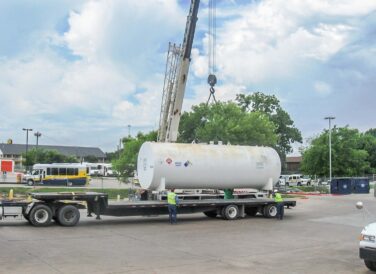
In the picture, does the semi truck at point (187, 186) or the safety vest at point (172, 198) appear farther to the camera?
the safety vest at point (172, 198)

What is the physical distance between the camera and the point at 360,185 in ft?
181

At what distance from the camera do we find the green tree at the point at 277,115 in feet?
293

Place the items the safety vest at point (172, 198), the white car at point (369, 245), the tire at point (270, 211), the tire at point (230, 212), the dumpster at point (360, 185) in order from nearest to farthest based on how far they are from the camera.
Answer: the white car at point (369, 245), the safety vest at point (172, 198), the tire at point (230, 212), the tire at point (270, 211), the dumpster at point (360, 185)

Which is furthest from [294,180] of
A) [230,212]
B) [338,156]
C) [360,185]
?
[230,212]

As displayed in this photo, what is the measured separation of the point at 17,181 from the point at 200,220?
38977mm

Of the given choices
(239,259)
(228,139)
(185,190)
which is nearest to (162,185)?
(185,190)

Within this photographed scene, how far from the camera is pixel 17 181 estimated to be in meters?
56.5

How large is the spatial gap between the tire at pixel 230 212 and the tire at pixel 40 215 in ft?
26.9

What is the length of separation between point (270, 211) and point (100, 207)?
8.92 meters

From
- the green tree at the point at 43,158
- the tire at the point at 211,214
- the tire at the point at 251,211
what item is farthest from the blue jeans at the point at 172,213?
the green tree at the point at 43,158

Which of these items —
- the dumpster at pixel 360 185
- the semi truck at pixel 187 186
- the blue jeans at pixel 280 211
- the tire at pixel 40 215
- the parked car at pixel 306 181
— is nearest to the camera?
the tire at pixel 40 215

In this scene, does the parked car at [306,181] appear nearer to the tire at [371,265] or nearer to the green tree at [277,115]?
the green tree at [277,115]

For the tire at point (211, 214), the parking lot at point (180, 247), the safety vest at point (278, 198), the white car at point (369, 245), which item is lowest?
the parking lot at point (180, 247)

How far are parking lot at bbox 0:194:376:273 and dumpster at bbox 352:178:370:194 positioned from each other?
112 ft
